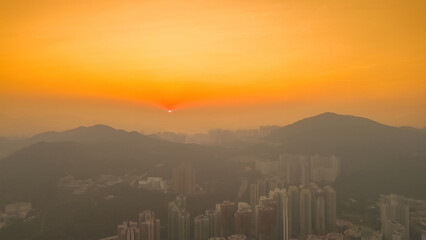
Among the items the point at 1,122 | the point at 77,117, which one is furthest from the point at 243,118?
the point at 1,122

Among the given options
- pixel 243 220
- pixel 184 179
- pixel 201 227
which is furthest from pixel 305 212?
pixel 184 179

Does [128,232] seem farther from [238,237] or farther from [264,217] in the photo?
[264,217]

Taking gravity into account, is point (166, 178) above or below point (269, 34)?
below

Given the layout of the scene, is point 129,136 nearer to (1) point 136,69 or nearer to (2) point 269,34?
(1) point 136,69

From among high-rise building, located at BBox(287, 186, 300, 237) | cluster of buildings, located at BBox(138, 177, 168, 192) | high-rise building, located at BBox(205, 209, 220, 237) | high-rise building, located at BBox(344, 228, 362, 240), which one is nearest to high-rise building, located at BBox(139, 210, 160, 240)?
cluster of buildings, located at BBox(138, 177, 168, 192)

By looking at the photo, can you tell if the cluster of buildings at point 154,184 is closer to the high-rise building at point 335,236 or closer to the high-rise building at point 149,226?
the high-rise building at point 149,226

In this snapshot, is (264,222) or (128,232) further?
(264,222)
